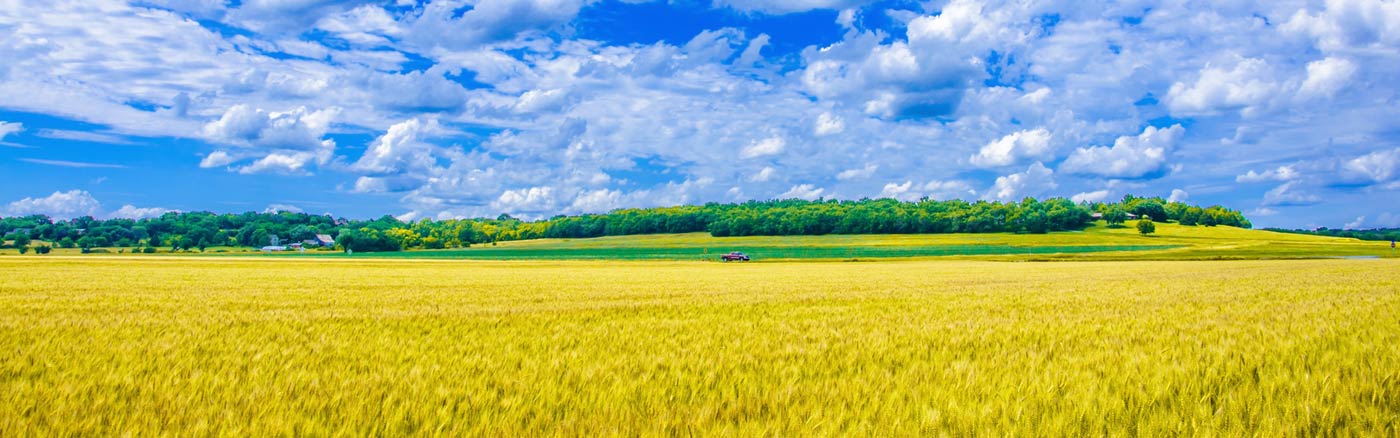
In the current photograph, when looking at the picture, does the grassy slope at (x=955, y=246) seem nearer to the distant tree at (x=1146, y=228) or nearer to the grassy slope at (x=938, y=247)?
the grassy slope at (x=938, y=247)

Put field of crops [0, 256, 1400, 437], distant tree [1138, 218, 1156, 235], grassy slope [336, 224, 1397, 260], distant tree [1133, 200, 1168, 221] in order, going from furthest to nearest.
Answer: distant tree [1133, 200, 1168, 221] → distant tree [1138, 218, 1156, 235] → grassy slope [336, 224, 1397, 260] → field of crops [0, 256, 1400, 437]

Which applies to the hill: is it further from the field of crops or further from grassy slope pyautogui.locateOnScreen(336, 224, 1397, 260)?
the field of crops

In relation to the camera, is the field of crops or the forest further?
the forest

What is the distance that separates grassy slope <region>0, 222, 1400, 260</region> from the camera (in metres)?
93.2

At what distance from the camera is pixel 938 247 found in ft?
360

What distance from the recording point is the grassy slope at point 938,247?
9319 centimetres

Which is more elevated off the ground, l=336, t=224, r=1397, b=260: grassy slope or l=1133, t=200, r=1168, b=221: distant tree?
l=1133, t=200, r=1168, b=221: distant tree

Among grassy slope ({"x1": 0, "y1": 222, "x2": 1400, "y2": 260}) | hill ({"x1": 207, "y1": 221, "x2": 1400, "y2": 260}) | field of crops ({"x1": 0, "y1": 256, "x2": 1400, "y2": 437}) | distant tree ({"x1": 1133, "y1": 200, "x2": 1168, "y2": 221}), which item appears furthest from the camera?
distant tree ({"x1": 1133, "y1": 200, "x2": 1168, "y2": 221})

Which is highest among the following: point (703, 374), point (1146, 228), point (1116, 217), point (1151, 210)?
point (1151, 210)

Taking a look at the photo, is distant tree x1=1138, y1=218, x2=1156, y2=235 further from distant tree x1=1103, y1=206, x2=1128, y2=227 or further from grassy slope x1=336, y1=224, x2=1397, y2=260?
distant tree x1=1103, y1=206, x2=1128, y2=227

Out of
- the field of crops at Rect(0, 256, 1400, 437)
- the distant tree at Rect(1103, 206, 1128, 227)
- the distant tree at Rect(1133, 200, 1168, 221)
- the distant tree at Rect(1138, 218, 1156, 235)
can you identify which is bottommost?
the field of crops at Rect(0, 256, 1400, 437)

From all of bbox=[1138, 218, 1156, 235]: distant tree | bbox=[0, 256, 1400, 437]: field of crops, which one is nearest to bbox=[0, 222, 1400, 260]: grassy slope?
bbox=[1138, 218, 1156, 235]: distant tree

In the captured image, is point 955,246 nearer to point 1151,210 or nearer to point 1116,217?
point 1116,217

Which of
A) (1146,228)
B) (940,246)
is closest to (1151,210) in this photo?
(1146,228)
